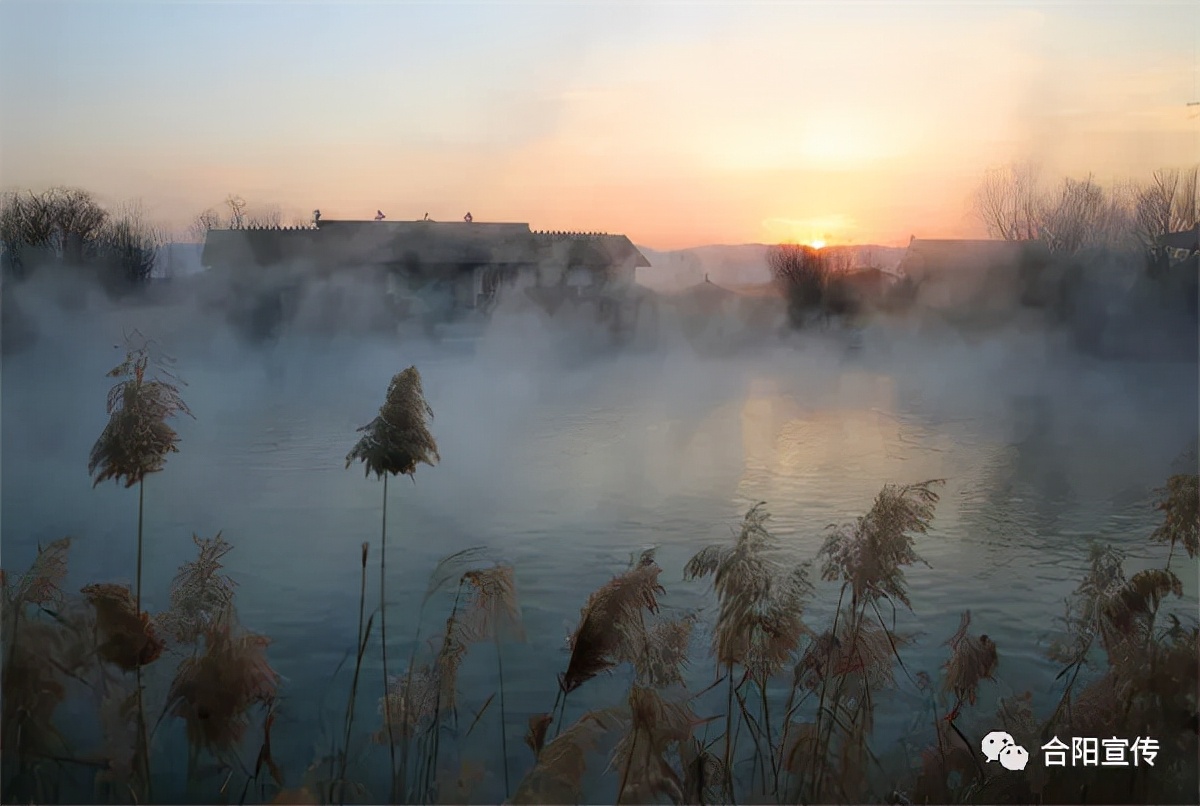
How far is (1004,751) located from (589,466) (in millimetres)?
1661

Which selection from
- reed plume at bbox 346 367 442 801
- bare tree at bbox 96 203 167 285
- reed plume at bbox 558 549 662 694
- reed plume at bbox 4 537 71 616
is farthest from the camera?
bare tree at bbox 96 203 167 285

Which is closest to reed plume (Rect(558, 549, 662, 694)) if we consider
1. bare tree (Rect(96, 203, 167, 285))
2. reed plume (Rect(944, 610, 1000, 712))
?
reed plume (Rect(944, 610, 1000, 712))

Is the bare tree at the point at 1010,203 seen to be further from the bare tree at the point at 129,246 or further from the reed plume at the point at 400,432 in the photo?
the bare tree at the point at 129,246

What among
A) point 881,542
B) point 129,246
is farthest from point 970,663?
→ point 129,246

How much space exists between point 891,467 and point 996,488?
15.7 inches

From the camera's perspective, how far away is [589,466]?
3.61 metres

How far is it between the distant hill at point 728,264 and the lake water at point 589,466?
279 mm

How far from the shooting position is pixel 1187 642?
2707 mm

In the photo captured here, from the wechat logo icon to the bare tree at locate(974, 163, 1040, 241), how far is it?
1.86 meters

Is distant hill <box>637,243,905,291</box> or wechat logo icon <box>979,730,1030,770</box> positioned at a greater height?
distant hill <box>637,243,905,291</box>

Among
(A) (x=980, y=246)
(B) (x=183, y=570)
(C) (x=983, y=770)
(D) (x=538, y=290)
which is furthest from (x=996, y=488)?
(B) (x=183, y=570)

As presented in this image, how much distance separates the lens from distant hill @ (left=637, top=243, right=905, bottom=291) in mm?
3736

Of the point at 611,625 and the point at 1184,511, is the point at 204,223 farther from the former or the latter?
the point at 1184,511

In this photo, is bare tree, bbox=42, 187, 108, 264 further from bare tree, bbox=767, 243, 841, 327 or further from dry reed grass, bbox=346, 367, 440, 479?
bare tree, bbox=767, 243, 841, 327
